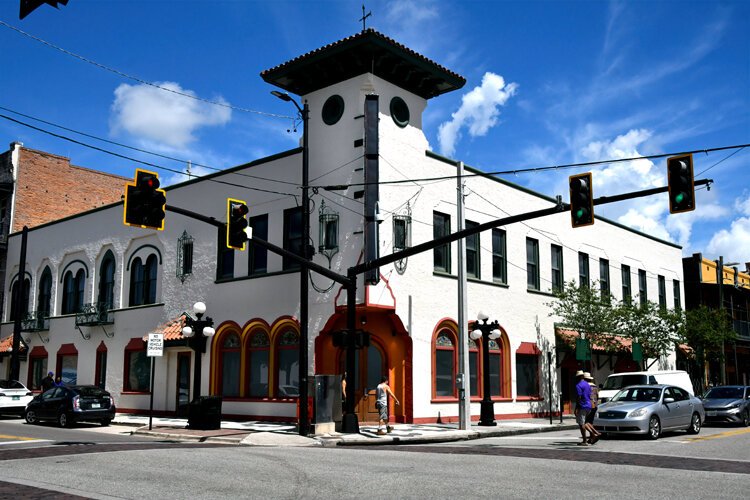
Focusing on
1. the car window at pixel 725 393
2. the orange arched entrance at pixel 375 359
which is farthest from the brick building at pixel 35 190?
the car window at pixel 725 393

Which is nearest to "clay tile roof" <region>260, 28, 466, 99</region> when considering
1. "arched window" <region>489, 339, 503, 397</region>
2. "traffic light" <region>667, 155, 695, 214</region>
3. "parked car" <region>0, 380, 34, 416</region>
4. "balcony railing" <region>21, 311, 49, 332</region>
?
"arched window" <region>489, 339, 503, 397</region>

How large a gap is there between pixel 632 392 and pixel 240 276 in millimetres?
14016

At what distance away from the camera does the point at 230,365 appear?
28109 millimetres

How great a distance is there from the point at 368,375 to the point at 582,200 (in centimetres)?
1153

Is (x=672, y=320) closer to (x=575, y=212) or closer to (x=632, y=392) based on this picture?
(x=632, y=392)

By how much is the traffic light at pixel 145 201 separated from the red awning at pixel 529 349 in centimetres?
1772

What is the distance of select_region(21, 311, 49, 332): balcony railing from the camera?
37.4 meters

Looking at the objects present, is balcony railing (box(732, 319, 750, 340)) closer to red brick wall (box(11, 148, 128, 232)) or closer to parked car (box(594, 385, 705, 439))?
parked car (box(594, 385, 705, 439))

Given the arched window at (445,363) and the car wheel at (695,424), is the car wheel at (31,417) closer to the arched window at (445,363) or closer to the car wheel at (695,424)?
the arched window at (445,363)

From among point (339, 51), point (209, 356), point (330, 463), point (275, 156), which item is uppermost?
point (339, 51)

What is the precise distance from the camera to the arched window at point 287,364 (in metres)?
25.7

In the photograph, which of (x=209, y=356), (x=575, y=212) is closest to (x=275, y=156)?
(x=209, y=356)

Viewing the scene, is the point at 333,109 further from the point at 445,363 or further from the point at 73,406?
the point at 73,406

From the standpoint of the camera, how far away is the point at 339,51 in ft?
82.1
